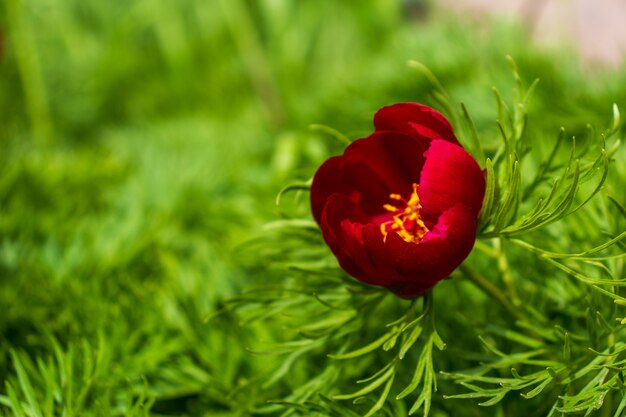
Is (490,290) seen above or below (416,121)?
below

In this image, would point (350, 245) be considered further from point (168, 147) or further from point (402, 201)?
point (168, 147)

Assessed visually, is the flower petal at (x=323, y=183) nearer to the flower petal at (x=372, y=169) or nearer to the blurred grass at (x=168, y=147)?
the flower petal at (x=372, y=169)

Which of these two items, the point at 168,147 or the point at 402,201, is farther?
the point at 168,147

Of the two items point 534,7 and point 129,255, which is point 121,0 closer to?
point 534,7

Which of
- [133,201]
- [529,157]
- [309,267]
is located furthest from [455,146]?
[133,201]

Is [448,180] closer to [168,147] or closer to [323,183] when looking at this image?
[323,183]

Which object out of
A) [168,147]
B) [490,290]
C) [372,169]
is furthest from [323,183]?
[168,147]

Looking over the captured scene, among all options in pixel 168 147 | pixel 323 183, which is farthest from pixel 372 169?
pixel 168 147

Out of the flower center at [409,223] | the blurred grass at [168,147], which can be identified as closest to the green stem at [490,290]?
the flower center at [409,223]
